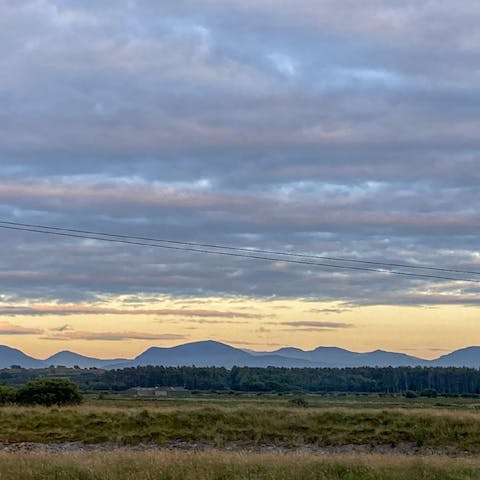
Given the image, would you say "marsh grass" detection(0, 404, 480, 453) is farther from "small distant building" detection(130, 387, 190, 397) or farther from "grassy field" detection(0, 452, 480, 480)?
"small distant building" detection(130, 387, 190, 397)

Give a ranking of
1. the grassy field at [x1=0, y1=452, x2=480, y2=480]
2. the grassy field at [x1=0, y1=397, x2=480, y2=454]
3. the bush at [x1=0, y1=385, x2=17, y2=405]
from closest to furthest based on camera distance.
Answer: the grassy field at [x1=0, y1=452, x2=480, y2=480], the grassy field at [x1=0, y1=397, x2=480, y2=454], the bush at [x1=0, y1=385, x2=17, y2=405]

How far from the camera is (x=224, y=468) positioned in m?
21.1

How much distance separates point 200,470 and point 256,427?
1213 cm

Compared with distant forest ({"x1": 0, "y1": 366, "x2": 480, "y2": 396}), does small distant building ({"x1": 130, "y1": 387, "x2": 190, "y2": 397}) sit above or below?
below

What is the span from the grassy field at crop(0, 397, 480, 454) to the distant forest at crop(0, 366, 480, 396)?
63.5 metres

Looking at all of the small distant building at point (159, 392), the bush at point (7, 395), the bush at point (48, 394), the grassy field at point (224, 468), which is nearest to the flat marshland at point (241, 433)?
the grassy field at point (224, 468)

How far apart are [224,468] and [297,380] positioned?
88.1 m

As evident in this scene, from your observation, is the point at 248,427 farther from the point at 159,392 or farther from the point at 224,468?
the point at 159,392

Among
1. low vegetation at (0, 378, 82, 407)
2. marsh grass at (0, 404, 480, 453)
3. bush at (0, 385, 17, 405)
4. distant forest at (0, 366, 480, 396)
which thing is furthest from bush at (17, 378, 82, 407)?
distant forest at (0, 366, 480, 396)

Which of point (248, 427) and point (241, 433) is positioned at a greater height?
point (248, 427)

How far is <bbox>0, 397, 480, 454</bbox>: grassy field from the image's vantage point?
102 feet

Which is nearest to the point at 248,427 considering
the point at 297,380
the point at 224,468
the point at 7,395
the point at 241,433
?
the point at 241,433

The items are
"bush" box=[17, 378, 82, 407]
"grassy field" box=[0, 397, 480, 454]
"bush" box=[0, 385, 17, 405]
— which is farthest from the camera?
"bush" box=[0, 385, 17, 405]

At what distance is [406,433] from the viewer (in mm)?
31562
